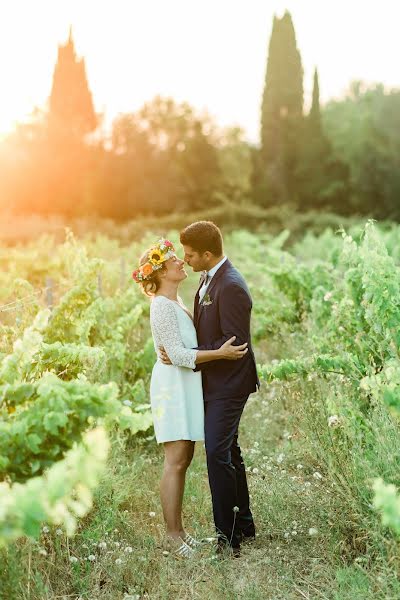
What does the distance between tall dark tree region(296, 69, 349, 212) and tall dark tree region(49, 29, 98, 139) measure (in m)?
13.6

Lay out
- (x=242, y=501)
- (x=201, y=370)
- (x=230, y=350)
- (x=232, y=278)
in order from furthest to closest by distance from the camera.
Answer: (x=242, y=501)
(x=201, y=370)
(x=232, y=278)
(x=230, y=350)

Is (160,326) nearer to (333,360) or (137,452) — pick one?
(333,360)

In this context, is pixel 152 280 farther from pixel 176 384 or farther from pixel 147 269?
pixel 176 384

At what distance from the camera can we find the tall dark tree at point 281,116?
1938 inches

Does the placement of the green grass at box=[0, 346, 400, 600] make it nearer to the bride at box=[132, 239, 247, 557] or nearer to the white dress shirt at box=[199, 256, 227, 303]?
the bride at box=[132, 239, 247, 557]

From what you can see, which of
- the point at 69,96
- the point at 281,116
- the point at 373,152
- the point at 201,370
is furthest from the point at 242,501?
the point at 373,152

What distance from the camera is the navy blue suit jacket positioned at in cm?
526

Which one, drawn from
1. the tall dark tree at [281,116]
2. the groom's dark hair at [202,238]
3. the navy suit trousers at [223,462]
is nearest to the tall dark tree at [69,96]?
the tall dark tree at [281,116]

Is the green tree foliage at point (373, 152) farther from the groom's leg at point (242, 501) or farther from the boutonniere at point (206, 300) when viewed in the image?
the boutonniere at point (206, 300)

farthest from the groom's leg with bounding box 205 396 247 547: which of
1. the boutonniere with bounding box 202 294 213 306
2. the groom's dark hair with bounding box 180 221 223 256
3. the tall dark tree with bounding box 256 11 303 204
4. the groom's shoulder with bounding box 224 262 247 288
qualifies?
the tall dark tree with bounding box 256 11 303 204

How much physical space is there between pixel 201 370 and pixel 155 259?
799mm

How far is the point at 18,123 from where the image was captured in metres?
46.0

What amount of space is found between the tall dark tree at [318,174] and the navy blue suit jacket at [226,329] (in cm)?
4537

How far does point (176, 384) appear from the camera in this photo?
17.7ft
